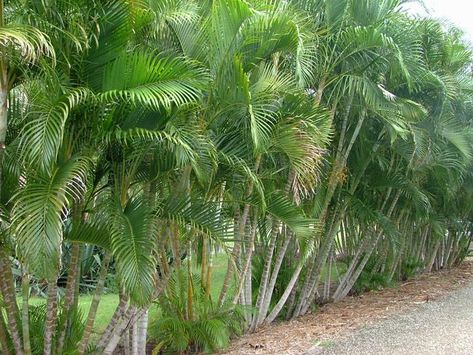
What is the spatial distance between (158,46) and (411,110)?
136 inches

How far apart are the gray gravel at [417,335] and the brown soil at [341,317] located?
218 mm

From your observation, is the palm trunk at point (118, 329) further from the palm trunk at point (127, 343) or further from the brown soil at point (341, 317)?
the brown soil at point (341, 317)

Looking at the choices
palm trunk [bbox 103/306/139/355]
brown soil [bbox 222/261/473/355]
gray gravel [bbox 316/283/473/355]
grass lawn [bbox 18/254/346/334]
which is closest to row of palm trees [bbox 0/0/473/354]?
palm trunk [bbox 103/306/139/355]

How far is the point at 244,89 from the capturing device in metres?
4.36

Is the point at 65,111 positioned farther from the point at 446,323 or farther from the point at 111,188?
the point at 446,323

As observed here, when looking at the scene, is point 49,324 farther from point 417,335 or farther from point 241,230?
point 417,335

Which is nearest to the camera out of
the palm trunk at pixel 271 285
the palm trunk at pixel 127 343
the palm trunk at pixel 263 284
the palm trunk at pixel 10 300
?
the palm trunk at pixel 10 300

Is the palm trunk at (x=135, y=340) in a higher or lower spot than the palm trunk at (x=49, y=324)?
lower

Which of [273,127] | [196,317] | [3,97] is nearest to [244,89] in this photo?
[273,127]

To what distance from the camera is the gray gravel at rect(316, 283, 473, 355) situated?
573cm

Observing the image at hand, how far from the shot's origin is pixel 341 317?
752cm

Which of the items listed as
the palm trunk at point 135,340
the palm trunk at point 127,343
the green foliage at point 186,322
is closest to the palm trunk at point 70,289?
the palm trunk at point 135,340

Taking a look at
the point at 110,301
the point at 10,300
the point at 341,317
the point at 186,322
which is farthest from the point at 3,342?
the point at 110,301

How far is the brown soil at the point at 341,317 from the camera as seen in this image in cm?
600
